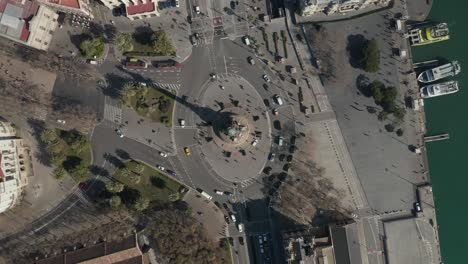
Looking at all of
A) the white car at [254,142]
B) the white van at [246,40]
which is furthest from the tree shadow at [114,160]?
the white van at [246,40]

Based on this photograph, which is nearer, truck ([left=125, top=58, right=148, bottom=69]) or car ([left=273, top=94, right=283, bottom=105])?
car ([left=273, top=94, right=283, bottom=105])

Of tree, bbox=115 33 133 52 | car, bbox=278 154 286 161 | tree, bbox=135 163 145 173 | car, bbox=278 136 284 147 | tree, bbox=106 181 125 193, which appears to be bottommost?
tree, bbox=106 181 125 193

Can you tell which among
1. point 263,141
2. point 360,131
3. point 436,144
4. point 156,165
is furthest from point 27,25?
point 436,144

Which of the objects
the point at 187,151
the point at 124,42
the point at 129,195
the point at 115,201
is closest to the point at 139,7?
the point at 124,42

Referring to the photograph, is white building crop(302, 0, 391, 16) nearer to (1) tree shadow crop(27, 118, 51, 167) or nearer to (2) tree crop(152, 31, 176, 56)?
(2) tree crop(152, 31, 176, 56)

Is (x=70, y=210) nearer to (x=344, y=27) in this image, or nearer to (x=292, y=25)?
(x=292, y=25)

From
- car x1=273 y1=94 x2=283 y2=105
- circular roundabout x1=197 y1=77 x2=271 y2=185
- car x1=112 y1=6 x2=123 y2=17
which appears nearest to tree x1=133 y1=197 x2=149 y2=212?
circular roundabout x1=197 y1=77 x2=271 y2=185
